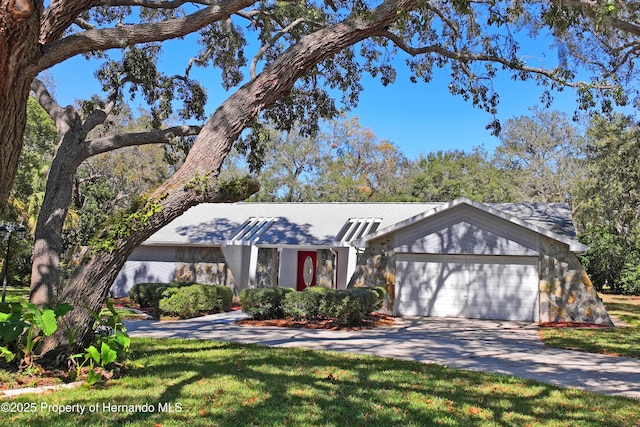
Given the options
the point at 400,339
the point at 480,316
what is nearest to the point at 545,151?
the point at 480,316

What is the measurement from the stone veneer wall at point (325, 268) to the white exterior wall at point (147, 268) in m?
6.02

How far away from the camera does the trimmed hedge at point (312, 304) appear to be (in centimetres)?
1441

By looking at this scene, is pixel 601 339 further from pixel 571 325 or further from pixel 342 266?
pixel 342 266

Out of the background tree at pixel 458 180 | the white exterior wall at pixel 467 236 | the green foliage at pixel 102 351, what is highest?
the background tree at pixel 458 180

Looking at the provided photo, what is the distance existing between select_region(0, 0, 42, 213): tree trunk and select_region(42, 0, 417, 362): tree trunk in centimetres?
311

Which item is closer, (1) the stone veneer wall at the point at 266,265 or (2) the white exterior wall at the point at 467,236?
(2) the white exterior wall at the point at 467,236

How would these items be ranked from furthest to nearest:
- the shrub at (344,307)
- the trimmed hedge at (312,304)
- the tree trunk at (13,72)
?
1. the trimmed hedge at (312,304)
2. the shrub at (344,307)
3. the tree trunk at (13,72)

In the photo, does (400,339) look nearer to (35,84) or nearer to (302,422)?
(302,422)

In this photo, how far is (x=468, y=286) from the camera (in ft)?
56.6

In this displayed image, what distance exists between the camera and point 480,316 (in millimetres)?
17047

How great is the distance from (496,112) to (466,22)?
2360 millimetres

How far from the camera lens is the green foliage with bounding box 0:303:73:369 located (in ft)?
20.1

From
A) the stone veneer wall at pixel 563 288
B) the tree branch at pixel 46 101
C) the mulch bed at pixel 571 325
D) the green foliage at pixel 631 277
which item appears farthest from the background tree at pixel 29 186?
the green foliage at pixel 631 277

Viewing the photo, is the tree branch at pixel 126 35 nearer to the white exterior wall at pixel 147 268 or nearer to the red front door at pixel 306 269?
the red front door at pixel 306 269
